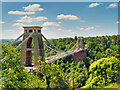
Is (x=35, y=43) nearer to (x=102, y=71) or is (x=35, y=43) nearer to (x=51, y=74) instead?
(x=51, y=74)

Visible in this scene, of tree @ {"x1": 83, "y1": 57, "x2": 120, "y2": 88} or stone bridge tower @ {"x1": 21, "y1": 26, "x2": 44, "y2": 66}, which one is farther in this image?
stone bridge tower @ {"x1": 21, "y1": 26, "x2": 44, "y2": 66}

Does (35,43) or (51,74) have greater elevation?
(35,43)

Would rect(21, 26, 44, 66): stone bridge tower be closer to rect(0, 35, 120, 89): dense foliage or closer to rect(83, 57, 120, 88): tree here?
rect(0, 35, 120, 89): dense foliage

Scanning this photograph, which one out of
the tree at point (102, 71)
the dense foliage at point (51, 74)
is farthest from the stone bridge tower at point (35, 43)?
the tree at point (102, 71)

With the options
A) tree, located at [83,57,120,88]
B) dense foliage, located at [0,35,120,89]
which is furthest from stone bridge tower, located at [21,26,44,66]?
tree, located at [83,57,120,88]

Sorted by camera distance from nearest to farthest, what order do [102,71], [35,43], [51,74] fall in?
[51,74] → [102,71] → [35,43]

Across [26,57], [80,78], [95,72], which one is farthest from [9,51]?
[80,78]

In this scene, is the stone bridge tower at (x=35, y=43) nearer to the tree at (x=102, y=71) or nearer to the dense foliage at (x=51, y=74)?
the dense foliage at (x=51, y=74)

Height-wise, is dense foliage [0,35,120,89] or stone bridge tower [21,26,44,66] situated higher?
stone bridge tower [21,26,44,66]

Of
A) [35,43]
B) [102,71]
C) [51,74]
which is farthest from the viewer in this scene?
[35,43]

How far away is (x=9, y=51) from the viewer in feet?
8.41

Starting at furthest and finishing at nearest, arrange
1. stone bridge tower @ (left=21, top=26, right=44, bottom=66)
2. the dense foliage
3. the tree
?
1. stone bridge tower @ (left=21, top=26, right=44, bottom=66)
2. the tree
3. the dense foliage

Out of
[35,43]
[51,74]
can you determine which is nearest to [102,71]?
[51,74]

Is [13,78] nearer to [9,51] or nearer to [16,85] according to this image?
[16,85]
